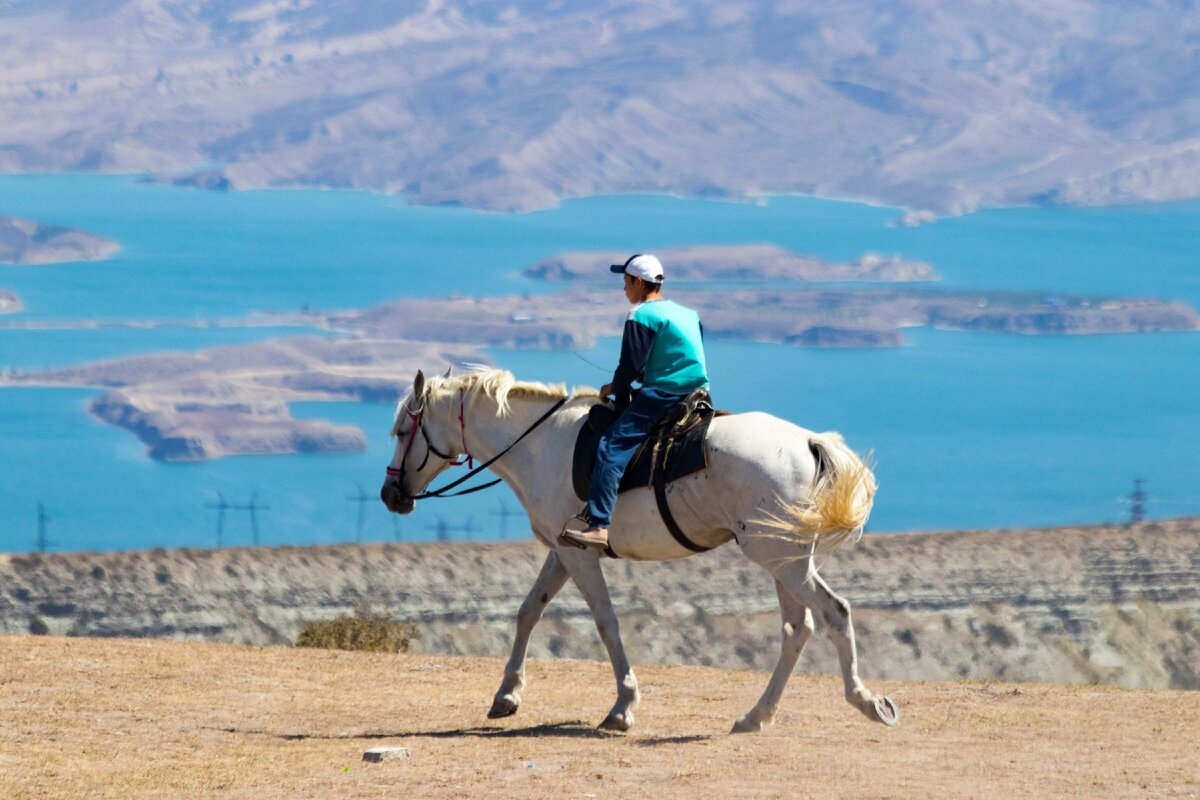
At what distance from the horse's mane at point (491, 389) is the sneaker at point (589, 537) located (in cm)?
106

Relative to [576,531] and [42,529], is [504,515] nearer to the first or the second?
[42,529]

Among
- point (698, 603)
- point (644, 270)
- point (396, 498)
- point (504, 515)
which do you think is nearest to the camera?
point (644, 270)

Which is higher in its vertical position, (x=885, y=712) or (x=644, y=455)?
(x=644, y=455)

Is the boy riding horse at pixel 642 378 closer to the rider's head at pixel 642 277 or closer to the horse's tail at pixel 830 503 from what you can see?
the rider's head at pixel 642 277

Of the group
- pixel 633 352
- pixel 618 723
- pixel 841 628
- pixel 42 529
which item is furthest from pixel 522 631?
pixel 42 529

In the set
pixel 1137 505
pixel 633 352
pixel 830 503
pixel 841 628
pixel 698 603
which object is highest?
pixel 633 352

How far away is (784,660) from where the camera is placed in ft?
33.4

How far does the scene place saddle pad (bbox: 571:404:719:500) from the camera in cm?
996

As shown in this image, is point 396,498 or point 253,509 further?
point 253,509

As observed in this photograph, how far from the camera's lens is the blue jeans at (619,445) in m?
9.97

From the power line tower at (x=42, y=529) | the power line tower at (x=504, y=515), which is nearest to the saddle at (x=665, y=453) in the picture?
the power line tower at (x=42, y=529)

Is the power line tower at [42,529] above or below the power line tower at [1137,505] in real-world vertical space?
below

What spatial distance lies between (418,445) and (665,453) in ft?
6.77

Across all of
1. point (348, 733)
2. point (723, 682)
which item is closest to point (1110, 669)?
point (723, 682)
